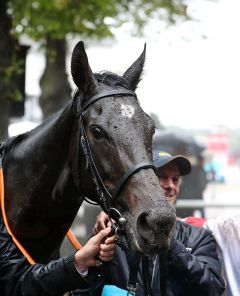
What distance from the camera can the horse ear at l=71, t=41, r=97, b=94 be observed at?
130 inches

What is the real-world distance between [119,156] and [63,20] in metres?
7.97

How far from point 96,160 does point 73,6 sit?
7.94m

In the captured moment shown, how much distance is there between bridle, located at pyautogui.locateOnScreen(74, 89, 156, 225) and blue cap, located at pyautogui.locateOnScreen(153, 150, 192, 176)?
0.91 meters

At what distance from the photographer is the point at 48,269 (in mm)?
3330

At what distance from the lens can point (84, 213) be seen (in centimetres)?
870

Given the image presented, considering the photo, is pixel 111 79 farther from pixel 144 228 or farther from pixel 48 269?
pixel 48 269

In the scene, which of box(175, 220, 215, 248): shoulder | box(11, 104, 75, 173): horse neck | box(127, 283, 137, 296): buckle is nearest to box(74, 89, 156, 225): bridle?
box(11, 104, 75, 173): horse neck

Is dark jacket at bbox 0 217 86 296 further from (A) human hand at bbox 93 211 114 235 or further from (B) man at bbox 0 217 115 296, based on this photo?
(A) human hand at bbox 93 211 114 235

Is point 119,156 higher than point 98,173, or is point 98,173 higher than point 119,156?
point 119,156

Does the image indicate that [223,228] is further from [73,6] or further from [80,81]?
[73,6]

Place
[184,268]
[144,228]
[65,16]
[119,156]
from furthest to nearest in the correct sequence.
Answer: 1. [65,16]
2. [184,268]
3. [119,156]
4. [144,228]

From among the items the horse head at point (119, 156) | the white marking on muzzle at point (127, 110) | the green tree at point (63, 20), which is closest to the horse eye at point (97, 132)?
the horse head at point (119, 156)

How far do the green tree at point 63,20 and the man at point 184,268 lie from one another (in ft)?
21.8

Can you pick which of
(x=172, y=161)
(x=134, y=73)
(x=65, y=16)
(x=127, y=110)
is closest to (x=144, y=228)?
(x=127, y=110)
